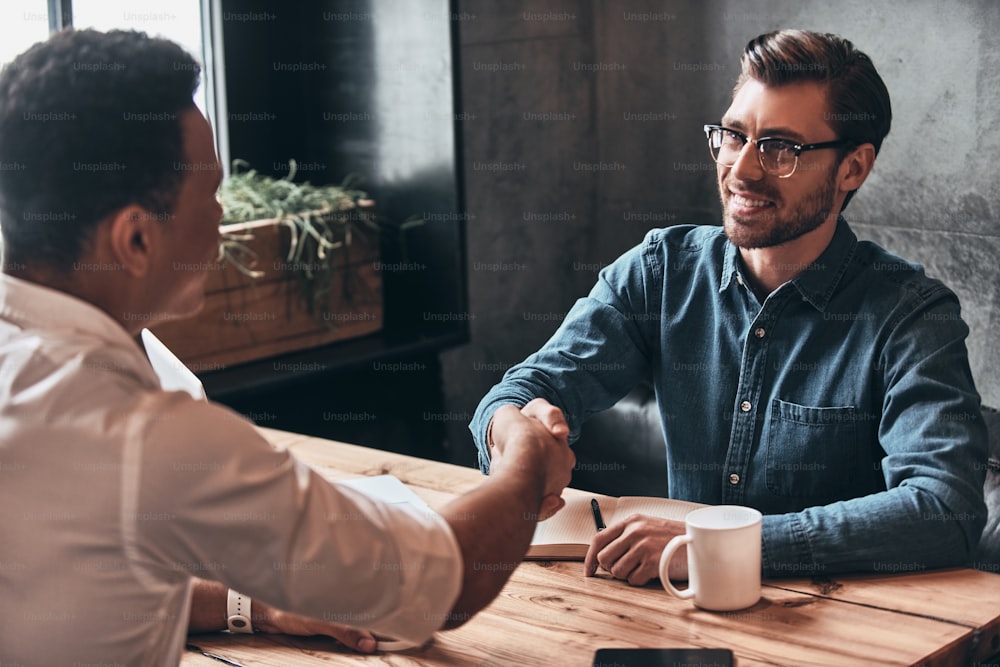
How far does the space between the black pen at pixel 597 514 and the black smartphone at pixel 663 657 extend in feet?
1.17

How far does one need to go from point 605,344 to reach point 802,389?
1.20 ft

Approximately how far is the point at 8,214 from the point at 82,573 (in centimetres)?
33

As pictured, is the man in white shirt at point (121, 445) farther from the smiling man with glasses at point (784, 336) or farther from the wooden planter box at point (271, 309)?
the wooden planter box at point (271, 309)

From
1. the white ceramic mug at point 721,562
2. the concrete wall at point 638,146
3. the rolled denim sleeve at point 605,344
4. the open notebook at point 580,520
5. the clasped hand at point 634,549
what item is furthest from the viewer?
the concrete wall at point 638,146

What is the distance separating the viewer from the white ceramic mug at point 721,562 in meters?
1.43

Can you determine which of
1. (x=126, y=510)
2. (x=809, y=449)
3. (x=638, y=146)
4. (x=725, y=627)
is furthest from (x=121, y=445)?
(x=638, y=146)

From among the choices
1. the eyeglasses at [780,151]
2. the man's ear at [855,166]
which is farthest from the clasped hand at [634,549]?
the man's ear at [855,166]

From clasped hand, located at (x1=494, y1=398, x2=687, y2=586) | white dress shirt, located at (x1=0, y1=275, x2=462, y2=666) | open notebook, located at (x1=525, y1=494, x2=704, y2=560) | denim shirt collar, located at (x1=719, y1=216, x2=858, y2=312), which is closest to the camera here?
white dress shirt, located at (x1=0, y1=275, x2=462, y2=666)

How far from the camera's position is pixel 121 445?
99 cm

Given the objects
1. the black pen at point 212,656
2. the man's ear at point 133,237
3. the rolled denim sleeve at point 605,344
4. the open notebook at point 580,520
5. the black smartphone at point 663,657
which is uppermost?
the man's ear at point 133,237

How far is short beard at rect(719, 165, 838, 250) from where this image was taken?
1976 mm

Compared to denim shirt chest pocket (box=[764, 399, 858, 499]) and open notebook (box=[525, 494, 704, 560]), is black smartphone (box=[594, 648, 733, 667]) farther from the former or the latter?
denim shirt chest pocket (box=[764, 399, 858, 499])

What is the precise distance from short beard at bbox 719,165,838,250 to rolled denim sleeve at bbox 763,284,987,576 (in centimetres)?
23

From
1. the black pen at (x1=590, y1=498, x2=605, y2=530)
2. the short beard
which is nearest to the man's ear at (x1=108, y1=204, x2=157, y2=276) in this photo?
the black pen at (x1=590, y1=498, x2=605, y2=530)
